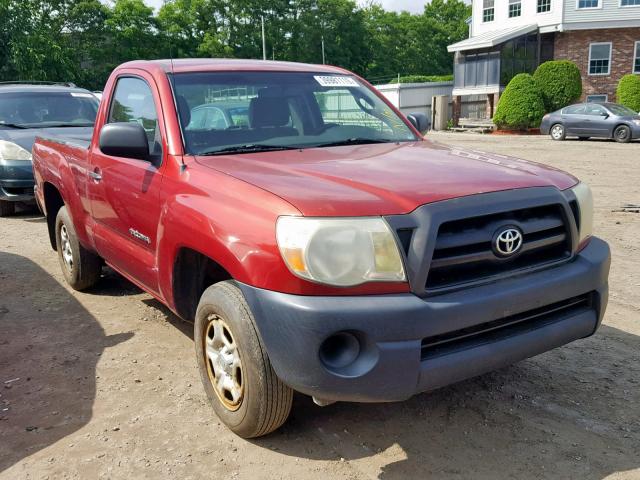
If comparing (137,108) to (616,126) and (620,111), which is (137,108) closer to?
(616,126)

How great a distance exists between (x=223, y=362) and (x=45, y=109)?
788 cm

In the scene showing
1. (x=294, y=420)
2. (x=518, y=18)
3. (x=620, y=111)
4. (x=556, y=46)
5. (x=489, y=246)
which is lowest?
(x=294, y=420)

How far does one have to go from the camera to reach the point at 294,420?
11.1ft

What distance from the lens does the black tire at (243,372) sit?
111 inches

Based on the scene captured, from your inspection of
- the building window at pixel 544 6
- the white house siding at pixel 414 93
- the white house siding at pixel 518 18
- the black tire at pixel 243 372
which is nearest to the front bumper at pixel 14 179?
the black tire at pixel 243 372

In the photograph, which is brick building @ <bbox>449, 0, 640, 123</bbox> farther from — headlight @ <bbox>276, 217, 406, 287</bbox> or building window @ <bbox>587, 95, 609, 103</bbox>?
headlight @ <bbox>276, 217, 406, 287</bbox>

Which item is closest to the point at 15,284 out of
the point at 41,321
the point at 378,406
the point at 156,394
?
the point at 41,321

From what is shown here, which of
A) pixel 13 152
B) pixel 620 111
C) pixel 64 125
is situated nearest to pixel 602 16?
pixel 620 111

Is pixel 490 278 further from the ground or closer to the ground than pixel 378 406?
further from the ground

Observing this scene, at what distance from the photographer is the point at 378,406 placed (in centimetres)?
353

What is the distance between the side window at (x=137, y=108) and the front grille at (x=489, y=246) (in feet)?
5.87

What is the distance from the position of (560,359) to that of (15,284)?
4.77 metres

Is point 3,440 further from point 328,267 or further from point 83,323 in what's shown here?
point 328,267

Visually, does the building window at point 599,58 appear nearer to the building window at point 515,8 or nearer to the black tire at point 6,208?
the building window at point 515,8
